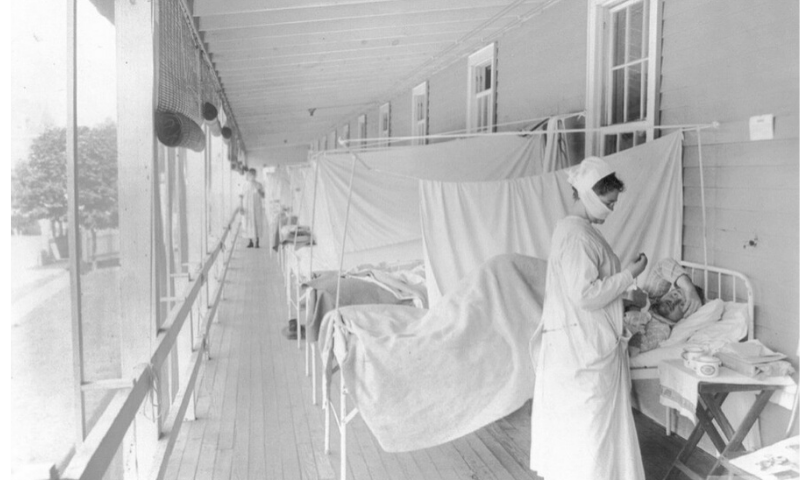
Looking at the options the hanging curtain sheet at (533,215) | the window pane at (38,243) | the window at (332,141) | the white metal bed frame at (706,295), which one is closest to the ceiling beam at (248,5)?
the window pane at (38,243)

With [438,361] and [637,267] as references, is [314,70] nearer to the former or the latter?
[438,361]

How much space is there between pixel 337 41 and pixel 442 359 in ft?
13.8

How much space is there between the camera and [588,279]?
293 cm

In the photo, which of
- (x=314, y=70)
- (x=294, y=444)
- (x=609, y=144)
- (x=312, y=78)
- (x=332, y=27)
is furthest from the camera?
(x=312, y=78)

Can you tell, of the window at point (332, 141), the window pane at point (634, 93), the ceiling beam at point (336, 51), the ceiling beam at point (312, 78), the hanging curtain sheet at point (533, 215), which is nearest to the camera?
the hanging curtain sheet at point (533, 215)

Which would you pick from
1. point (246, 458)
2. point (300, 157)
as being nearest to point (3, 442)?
point (246, 458)

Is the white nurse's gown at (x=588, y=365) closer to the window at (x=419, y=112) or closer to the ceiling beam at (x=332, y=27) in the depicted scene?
the ceiling beam at (x=332, y=27)

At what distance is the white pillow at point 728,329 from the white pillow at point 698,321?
0.02 meters

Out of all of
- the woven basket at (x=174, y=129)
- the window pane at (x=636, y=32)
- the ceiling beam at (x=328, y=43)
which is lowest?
the woven basket at (x=174, y=129)

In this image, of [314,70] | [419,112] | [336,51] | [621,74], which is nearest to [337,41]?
[336,51]

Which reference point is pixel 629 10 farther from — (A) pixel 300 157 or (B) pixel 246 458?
(A) pixel 300 157

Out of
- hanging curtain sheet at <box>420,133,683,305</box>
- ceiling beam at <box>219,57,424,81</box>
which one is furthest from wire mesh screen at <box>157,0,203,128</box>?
ceiling beam at <box>219,57,424,81</box>

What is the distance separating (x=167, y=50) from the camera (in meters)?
3.28

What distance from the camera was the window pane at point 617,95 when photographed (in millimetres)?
4973
